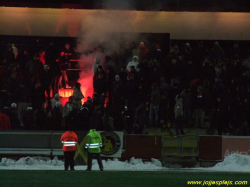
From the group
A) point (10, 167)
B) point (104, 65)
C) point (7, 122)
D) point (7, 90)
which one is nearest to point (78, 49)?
point (104, 65)

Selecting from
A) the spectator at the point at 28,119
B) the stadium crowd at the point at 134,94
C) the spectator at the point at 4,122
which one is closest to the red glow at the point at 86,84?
the stadium crowd at the point at 134,94

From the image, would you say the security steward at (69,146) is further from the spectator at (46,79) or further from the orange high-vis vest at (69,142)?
the spectator at (46,79)

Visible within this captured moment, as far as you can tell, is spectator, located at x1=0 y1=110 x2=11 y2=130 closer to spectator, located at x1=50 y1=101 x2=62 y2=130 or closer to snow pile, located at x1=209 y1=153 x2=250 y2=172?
spectator, located at x1=50 y1=101 x2=62 y2=130

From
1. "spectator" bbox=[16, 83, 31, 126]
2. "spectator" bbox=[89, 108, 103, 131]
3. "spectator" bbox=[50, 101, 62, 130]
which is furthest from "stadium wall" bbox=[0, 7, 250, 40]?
"spectator" bbox=[89, 108, 103, 131]

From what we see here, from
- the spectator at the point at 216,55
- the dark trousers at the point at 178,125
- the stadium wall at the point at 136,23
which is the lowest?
the dark trousers at the point at 178,125

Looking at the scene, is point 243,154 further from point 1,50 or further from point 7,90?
point 1,50

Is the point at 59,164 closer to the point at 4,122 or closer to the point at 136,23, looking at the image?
the point at 4,122

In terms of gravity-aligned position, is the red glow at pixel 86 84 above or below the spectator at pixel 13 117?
above

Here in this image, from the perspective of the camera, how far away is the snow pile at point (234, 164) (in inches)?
686

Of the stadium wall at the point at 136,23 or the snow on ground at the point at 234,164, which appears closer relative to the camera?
the snow on ground at the point at 234,164

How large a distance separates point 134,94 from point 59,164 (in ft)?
11.0

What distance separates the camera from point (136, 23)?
26047 millimetres

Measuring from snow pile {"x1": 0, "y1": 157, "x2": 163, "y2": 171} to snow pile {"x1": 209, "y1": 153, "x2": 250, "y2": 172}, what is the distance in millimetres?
1830

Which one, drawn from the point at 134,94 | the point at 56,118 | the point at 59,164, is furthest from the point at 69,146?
the point at 134,94
